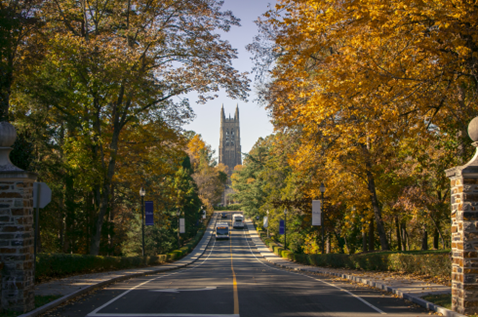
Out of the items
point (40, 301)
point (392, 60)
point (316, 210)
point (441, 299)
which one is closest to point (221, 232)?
point (316, 210)

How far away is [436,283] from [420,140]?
189 inches

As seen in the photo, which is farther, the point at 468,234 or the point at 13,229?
the point at 13,229

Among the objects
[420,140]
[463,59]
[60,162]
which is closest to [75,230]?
[60,162]

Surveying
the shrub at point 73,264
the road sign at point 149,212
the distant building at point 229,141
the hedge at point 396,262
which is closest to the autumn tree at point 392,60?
the hedge at point 396,262

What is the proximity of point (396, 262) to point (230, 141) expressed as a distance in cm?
15121

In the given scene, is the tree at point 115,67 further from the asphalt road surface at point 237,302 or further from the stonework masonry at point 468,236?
the stonework masonry at point 468,236

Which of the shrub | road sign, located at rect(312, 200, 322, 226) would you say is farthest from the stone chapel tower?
road sign, located at rect(312, 200, 322, 226)

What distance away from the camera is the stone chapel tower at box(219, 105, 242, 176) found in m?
165

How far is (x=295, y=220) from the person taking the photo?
1617 inches

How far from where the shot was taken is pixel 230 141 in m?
167

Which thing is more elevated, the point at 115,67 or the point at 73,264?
the point at 115,67

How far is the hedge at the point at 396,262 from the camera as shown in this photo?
43.8ft

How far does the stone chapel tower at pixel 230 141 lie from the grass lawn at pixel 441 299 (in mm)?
155111

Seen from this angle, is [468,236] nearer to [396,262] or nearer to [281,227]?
[396,262]
